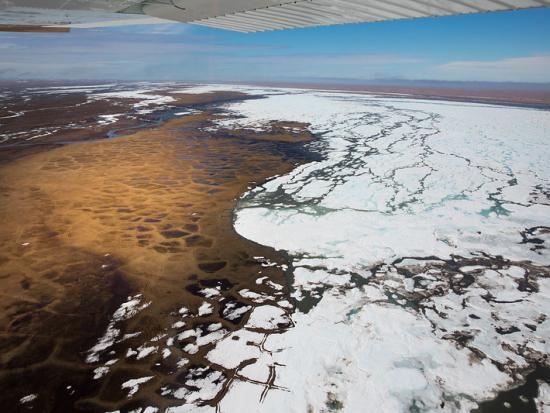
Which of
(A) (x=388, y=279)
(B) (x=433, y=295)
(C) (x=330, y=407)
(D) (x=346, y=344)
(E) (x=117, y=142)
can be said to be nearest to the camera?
(C) (x=330, y=407)

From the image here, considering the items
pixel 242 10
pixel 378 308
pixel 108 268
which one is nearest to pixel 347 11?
pixel 242 10

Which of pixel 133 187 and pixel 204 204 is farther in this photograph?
pixel 133 187

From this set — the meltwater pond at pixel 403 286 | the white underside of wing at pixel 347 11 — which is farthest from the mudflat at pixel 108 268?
the white underside of wing at pixel 347 11

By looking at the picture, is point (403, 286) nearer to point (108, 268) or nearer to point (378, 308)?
point (378, 308)

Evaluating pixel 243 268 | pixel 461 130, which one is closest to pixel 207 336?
pixel 243 268

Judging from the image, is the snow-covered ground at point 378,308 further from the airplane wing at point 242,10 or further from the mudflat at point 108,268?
the airplane wing at point 242,10

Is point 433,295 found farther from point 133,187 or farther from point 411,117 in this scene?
point 411,117

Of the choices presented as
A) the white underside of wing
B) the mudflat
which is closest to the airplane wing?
the white underside of wing
